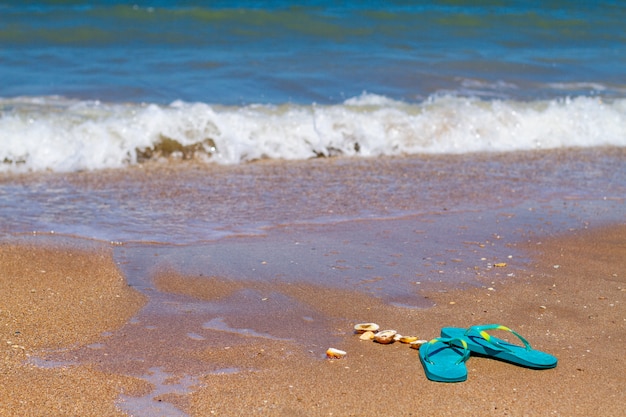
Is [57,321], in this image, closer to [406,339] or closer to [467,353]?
[406,339]

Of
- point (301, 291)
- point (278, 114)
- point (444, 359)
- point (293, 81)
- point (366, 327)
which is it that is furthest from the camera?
point (293, 81)

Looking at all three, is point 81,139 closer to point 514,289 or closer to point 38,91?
point 38,91

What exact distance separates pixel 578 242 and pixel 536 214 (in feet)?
2.20

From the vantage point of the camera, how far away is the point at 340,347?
Answer: 3230 millimetres

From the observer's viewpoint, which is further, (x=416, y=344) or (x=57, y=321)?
(x=57, y=321)

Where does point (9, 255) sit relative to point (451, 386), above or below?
above

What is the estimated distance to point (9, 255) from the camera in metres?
4.30

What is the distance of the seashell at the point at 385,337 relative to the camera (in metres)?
3.24

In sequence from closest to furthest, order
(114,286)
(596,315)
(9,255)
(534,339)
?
1. (534,339)
2. (596,315)
3. (114,286)
4. (9,255)

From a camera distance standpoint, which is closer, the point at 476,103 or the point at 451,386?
the point at 451,386

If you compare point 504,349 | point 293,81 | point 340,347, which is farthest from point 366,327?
point 293,81

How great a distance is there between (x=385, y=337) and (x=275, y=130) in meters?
4.83

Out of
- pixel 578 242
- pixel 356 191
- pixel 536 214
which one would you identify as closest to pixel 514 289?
pixel 578 242

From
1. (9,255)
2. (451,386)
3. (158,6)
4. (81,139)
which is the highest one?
(158,6)
